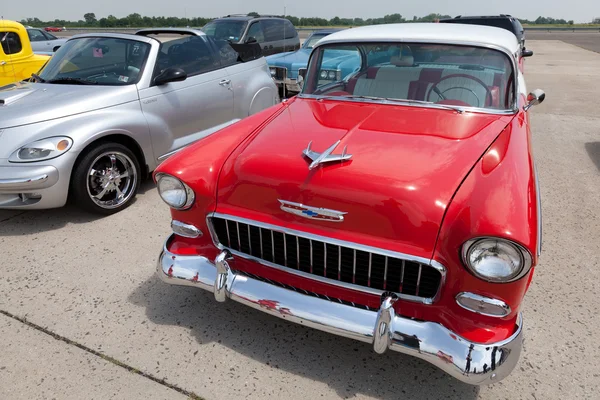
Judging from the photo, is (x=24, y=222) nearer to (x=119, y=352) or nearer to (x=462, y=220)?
(x=119, y=352)

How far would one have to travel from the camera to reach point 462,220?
1.99 m

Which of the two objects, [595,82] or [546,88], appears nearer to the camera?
[546,88]

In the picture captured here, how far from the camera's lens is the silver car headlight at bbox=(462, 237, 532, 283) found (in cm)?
190

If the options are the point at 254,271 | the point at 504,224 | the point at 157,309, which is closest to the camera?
the point at 504,224

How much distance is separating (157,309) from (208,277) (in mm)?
669

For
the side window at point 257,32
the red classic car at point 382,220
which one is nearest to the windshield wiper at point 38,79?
the red classic car at point 382,220

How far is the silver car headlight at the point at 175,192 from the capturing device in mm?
2550

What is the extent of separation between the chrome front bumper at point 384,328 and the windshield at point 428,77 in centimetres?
158

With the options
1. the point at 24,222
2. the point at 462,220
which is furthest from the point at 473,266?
the point at 24,222

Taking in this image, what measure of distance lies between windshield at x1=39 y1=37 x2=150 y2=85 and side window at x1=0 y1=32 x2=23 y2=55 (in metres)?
3.82

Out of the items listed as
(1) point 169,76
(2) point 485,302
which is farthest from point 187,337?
(1) point 169,76

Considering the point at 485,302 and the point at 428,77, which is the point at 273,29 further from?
the point at 485,302

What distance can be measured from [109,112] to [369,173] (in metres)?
2.90

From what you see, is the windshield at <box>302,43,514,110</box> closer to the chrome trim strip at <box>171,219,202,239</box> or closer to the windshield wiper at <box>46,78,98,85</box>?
the chrome trim strip at <box>171,219,202,239</box>
